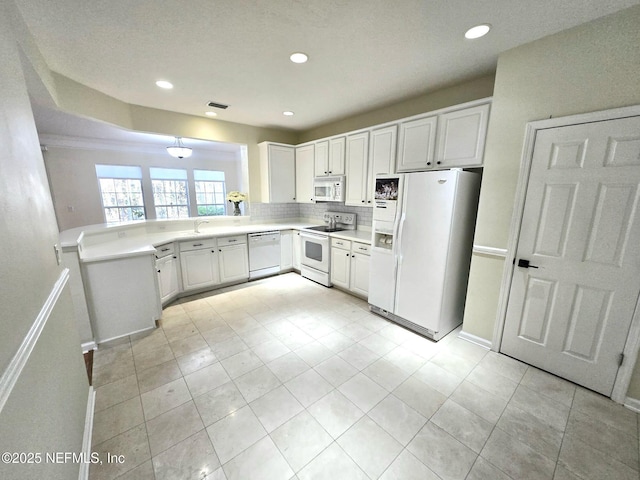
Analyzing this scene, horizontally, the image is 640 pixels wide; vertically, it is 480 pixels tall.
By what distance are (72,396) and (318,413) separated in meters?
1.45

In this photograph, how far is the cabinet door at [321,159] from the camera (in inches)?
158

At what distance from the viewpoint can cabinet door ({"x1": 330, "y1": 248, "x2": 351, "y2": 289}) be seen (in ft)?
11.8

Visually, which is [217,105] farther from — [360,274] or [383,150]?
[360,274]

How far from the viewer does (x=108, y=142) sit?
577 cm

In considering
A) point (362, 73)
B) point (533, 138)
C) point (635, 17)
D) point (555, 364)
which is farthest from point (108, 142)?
point (555, 364)

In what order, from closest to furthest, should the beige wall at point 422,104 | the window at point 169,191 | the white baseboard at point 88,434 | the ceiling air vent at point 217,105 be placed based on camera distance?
1. the white baseboard at point 88,434
2. the beige wall at point 422,104
3. the ceiling air vent at point 217,105
4. the window at point 169,191

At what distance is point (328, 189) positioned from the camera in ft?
13.0

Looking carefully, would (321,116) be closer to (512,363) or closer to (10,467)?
(512,363)

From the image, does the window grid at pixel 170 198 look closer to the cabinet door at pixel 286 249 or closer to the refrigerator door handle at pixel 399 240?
the cabinet door at pixel 286 249

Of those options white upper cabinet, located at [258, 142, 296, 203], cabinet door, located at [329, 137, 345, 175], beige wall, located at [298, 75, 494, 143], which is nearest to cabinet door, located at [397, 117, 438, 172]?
beige wall, located at [298, 75, 494, 143]

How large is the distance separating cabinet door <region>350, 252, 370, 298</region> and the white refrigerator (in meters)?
0.39

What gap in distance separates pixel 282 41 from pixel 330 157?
2081 millimetres

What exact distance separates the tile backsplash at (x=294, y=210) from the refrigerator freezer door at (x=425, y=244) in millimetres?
1488

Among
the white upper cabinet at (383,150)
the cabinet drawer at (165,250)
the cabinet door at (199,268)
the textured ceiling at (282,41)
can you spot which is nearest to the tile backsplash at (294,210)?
the white upper cabinet at (383,150)
